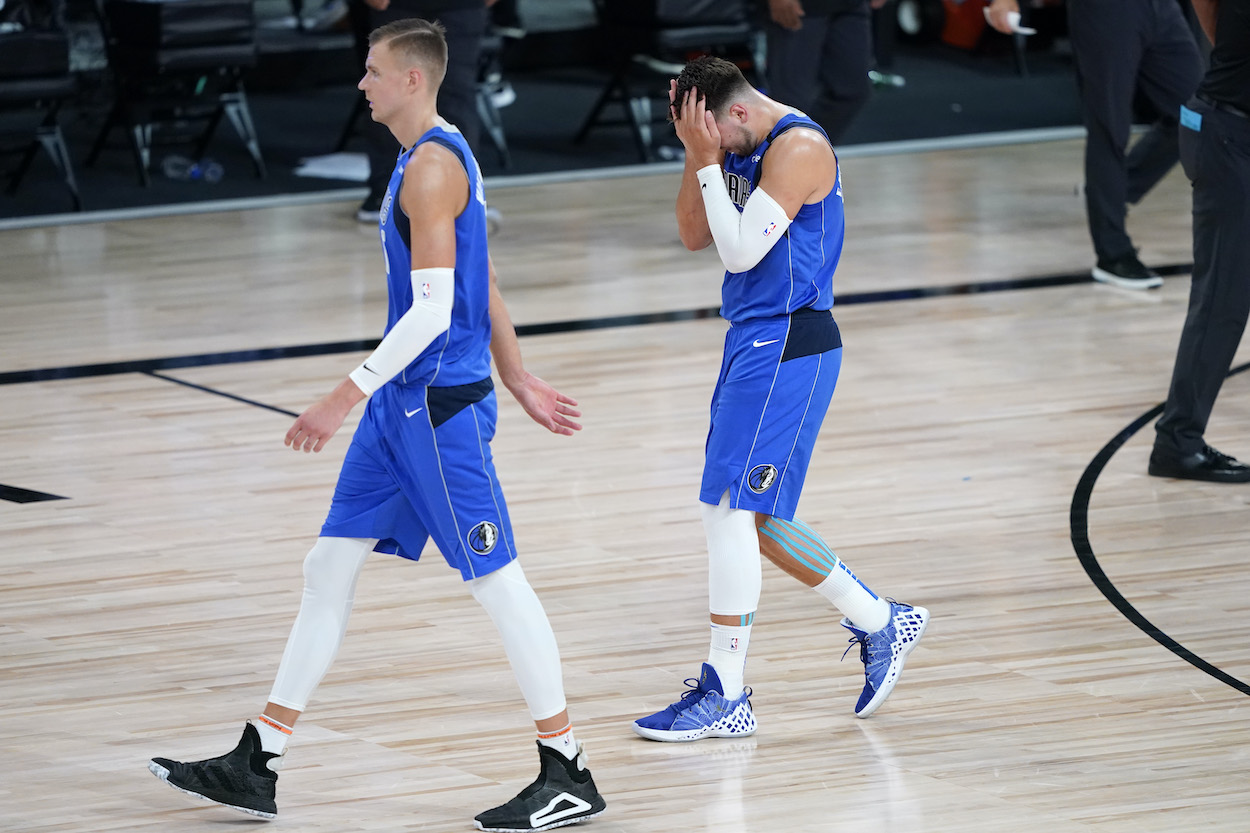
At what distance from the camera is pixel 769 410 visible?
329cm

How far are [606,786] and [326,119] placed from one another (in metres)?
8.20

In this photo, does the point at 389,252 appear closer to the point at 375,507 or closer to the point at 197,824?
the point at 375,507

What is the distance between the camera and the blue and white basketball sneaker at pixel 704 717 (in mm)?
3369

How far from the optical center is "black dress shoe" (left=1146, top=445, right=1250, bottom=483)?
16.0ft

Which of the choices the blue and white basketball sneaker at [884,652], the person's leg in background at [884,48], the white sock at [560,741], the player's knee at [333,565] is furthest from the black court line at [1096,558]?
the person's leg in background at [884,48]

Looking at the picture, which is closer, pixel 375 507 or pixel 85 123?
pixel 375 507

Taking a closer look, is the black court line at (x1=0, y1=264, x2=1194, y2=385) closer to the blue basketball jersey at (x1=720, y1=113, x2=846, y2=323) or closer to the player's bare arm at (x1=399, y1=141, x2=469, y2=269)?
the blue basketball jersey at (x1=720, y1=113, x2=846, y2=323)

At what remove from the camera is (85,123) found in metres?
10.5

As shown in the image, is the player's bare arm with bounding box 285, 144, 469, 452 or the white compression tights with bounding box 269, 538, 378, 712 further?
the white compression tights with bounding box 269, 538, 378, 712

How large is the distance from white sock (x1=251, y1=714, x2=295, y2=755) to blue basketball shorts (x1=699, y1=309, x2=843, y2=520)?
896 mm

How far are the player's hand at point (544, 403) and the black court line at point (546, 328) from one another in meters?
3.21

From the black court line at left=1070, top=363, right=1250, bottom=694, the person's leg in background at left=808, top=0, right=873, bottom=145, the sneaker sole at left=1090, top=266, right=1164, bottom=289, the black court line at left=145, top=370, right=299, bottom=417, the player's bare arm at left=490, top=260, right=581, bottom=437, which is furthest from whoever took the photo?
the person's leg in background at left=808, top=0, right=873, bottom=145

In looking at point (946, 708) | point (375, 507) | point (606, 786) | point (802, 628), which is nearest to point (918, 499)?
point (802, 628)

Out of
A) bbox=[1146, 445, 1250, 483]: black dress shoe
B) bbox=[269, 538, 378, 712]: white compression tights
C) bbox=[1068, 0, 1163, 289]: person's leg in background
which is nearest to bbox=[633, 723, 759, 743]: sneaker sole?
bbox=[269, 538, 378, 712]: white compression tights
